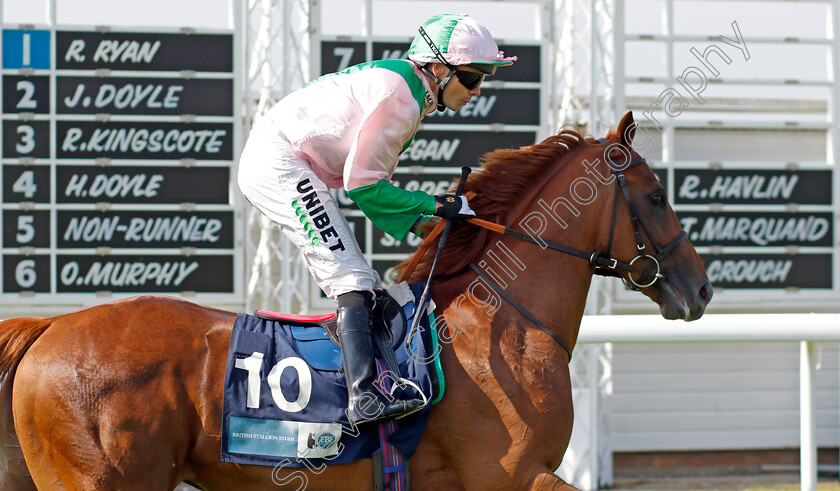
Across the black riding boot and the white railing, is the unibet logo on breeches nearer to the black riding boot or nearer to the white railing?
the black riding boot

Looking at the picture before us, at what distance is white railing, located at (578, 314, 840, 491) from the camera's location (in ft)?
11.5

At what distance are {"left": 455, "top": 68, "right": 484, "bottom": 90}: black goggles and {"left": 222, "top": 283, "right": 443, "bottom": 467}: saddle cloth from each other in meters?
0.96

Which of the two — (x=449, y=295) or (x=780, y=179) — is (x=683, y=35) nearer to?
(x=780, y=179)

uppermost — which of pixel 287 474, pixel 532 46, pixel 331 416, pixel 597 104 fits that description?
pixel 532 46

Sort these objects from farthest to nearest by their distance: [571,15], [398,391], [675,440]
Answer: [675,440], [571,15], [398,391]

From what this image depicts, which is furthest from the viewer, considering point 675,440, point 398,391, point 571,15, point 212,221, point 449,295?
point 675,440

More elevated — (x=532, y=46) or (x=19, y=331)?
(x=532, y=46)

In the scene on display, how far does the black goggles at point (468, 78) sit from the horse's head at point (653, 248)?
56 cm

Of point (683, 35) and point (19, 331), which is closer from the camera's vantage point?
point (19, 331)

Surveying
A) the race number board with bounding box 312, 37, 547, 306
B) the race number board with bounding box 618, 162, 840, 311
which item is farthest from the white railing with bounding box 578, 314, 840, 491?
the race number board with bounding box 618, 162, 840, 311

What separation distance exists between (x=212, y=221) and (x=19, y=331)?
132 inches

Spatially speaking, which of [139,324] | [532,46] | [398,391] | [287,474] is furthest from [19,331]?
[532,46]

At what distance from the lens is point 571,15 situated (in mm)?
6508

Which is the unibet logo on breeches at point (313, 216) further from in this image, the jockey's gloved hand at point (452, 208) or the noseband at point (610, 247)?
the noseband at point (610, 247)
